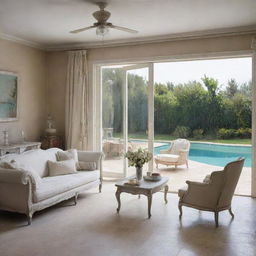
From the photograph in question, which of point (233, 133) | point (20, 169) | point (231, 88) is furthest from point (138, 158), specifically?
point (233, 133)

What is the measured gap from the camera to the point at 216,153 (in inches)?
415

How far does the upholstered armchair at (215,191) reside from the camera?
161 inches

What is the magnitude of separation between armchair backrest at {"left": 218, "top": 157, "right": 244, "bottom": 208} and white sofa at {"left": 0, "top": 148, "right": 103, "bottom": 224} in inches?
90.1

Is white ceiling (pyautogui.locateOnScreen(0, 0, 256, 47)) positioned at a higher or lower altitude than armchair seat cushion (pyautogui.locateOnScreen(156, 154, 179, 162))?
higher

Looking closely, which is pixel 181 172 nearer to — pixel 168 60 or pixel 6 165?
pixel 168 60

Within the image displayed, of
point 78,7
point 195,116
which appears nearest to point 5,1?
point 78,7

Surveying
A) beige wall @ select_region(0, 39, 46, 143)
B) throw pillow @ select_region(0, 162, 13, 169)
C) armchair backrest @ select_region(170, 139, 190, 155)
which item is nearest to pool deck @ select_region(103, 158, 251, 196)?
armchair backrest @ select_region(170, 139, 190, 155)

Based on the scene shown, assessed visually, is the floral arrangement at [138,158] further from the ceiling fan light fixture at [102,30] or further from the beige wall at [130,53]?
the beige wall at [130,53]

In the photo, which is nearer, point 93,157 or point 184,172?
point 93,157

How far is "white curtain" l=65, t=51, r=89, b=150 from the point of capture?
22.5 feet

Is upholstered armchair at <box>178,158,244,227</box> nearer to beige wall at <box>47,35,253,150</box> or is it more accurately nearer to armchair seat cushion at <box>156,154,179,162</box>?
beige wall at <box>47,35,253,150</box>

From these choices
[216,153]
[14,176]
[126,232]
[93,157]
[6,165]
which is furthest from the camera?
[216,153]

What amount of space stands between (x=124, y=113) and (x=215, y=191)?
318cm

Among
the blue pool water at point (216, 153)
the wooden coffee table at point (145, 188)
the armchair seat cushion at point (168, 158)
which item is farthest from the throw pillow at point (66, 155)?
the blue pool water at point (216, 153)
